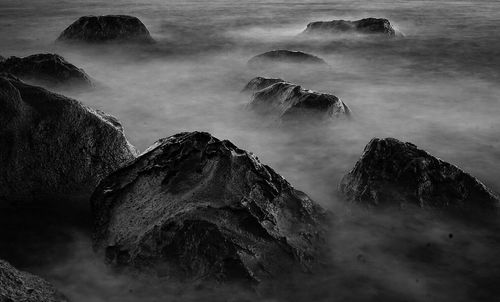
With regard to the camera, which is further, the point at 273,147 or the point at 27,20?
the point at 27,20

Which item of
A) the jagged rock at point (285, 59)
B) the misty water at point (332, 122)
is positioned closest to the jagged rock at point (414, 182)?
the misty water at point (332, 122)

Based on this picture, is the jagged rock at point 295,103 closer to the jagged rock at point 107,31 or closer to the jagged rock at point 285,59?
the jagged rock at point 285,59

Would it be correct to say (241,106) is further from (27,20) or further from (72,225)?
(27,20)

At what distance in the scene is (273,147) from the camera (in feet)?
26.0

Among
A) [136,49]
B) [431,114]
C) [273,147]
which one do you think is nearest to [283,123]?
[273,147]

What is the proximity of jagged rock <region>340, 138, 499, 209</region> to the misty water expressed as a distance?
0.64ft

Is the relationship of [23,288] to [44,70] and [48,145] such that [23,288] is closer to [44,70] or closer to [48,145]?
[48,145]

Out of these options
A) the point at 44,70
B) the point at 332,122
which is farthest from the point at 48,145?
the point at 44,70

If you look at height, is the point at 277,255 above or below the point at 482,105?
above

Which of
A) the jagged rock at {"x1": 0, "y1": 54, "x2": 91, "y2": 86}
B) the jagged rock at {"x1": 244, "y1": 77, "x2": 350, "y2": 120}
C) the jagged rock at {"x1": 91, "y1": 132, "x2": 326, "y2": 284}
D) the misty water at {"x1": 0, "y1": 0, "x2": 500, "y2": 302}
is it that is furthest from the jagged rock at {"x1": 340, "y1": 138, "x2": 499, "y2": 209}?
the jagged rock at {"x1": 0, "y1": 54, "x2": 91, "y2": 86}

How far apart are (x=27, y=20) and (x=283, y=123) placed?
18277mm

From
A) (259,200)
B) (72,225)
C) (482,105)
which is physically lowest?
(482,105)

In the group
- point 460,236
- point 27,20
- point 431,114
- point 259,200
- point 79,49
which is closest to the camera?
point 259,200

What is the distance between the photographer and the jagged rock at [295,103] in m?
8.37
